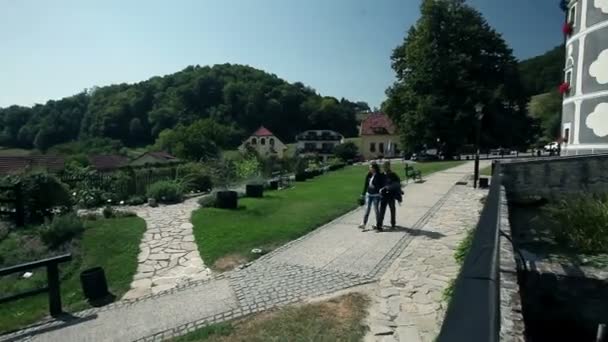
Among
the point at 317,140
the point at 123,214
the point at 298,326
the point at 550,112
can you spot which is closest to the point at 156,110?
the point at 317,140

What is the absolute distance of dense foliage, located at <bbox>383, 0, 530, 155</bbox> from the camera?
35.1m

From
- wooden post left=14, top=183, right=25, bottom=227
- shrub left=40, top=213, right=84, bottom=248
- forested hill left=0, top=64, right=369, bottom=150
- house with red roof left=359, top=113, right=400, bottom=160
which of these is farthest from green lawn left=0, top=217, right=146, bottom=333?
forested hill left=0, top=64, right=369, bottom=150

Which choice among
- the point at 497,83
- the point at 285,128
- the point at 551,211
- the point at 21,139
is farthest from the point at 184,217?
the point at 21,139

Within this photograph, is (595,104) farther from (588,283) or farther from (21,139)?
(21,139)

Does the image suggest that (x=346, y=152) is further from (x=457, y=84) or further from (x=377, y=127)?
(x=457, y=84)

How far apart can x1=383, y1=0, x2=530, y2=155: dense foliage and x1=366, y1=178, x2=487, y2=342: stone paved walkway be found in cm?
2736

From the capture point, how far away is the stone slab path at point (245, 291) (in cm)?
501

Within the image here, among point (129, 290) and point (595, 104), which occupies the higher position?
A: point (595, 104)

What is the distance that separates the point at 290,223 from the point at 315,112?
7675cm

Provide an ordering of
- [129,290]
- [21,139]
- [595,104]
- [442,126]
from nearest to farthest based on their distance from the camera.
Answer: [129,290] < [595,104] < [442,126] < [21,139]

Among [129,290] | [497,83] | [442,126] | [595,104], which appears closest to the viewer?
[129,290]

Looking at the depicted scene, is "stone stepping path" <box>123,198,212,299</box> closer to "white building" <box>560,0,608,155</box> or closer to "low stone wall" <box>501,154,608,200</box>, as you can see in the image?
"low stone wall" <box>501,154,608,200</box>

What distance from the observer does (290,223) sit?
10.2 m

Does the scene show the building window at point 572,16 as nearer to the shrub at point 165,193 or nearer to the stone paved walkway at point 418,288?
the stone paved walkway at point 418,288
